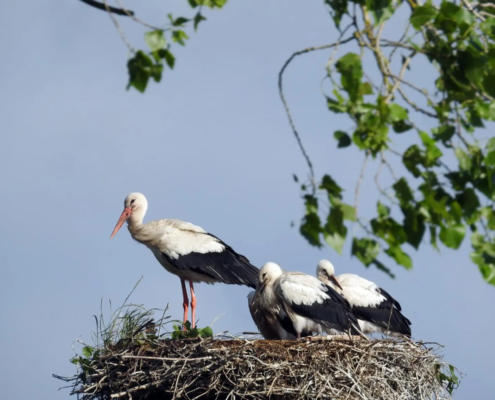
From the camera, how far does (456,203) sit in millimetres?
4047

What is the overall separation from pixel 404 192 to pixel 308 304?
479cm

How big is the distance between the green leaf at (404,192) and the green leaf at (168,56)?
118 cm

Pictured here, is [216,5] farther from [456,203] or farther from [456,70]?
[456,203]

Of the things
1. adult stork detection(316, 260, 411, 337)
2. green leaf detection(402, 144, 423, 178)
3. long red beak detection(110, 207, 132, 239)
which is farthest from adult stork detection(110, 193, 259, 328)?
green leaf detection(402, 144, 423, 178)

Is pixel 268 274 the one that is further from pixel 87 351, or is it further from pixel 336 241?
pixel 336 241

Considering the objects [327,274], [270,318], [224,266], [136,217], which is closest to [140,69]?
[270,318]

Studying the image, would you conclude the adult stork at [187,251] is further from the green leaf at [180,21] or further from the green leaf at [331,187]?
the green leaf at [180,21]

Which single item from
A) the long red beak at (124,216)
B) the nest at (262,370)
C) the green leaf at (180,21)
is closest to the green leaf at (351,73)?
the green leaf at (180,21)

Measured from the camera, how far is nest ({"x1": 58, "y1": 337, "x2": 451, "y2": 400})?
7.56m

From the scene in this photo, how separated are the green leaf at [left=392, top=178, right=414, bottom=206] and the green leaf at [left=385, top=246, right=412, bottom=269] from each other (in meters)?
0.24

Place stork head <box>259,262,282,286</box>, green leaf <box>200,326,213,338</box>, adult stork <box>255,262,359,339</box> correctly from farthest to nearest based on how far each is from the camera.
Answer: stork head <box>259,262,282,286</box> → adult stork <box>255,262,359,339</box> → green leaf <box>200,326,213,338</box>

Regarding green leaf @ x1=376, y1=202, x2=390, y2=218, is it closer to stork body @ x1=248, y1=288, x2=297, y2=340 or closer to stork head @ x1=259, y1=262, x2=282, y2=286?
stork body @ x1=248, y1=288, x2=297, y2=340

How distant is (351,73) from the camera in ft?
12.8

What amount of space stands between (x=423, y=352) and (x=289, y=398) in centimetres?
152
